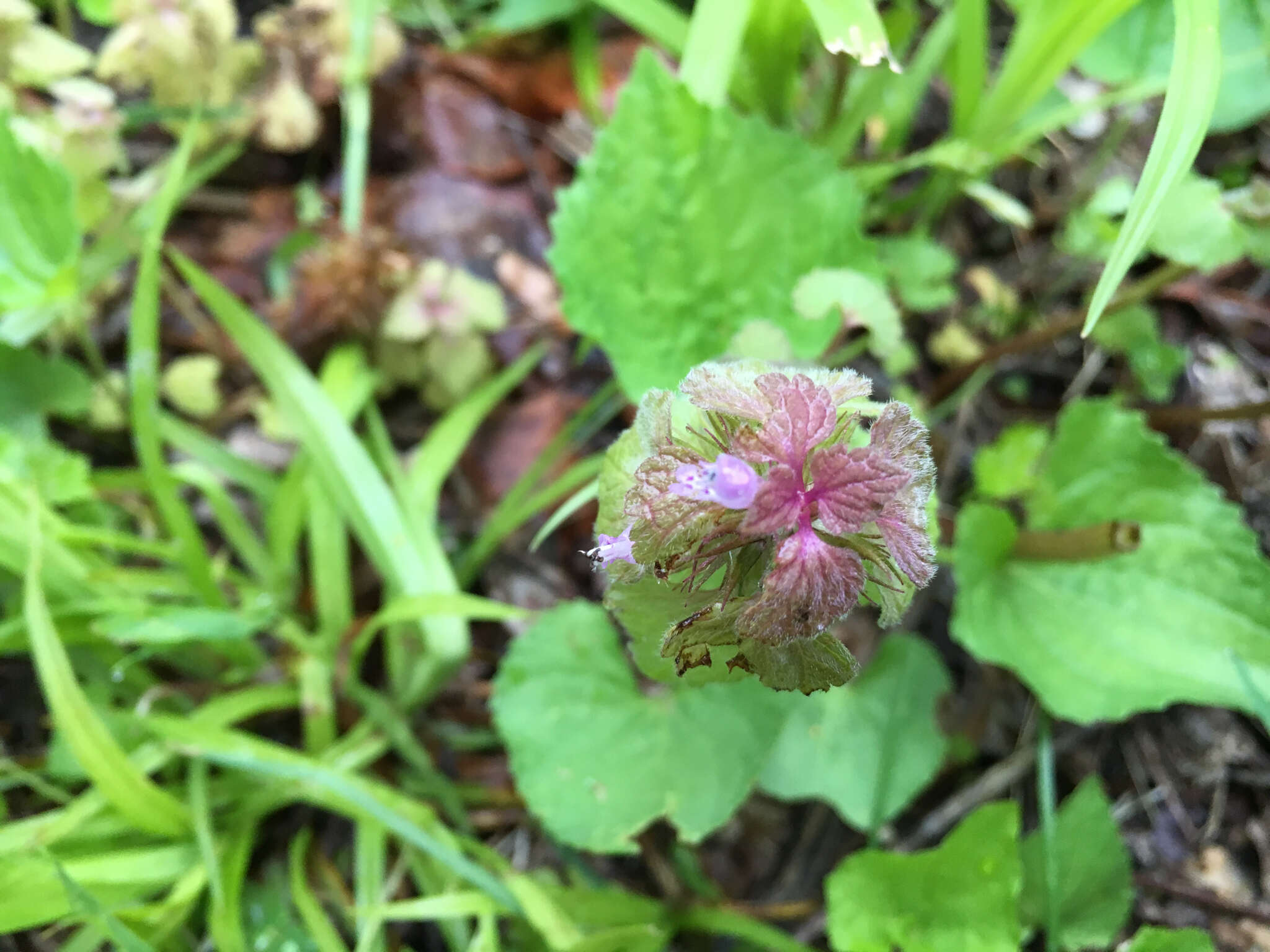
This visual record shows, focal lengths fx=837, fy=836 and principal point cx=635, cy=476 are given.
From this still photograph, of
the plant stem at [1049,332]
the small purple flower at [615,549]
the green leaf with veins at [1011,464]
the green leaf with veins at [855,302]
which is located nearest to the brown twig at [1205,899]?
the green leaf with veins at [1011,464]

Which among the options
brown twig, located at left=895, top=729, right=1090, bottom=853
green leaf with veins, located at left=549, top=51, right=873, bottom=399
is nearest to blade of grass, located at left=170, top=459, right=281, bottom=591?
green leaf with veins, located at left=549, top=51, right=873, bottom=399

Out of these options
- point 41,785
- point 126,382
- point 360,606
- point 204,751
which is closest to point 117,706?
point 41,785

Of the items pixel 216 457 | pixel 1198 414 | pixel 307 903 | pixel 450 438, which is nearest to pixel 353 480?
pixel 450 438

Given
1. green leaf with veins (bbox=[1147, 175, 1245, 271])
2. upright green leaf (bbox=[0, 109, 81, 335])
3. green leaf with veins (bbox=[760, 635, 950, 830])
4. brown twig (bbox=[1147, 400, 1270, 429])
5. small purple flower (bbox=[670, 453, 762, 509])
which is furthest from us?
brown twig (bbox=[1147, 400, 1270, 429])

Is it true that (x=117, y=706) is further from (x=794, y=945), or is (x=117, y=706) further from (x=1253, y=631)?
(x=1253, y=631)

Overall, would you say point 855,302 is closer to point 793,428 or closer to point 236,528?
point 793,428

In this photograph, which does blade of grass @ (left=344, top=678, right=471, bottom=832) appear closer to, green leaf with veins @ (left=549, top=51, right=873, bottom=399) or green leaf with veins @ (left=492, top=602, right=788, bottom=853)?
green leaf with veins @ (left=492, top=602, right=788, bottom=853)

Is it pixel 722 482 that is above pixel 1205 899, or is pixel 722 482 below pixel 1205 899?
above
